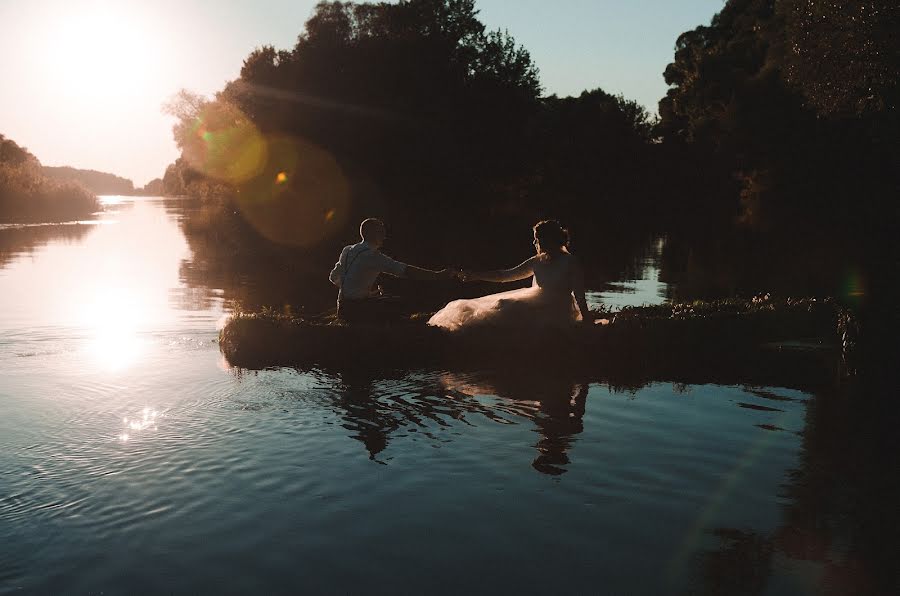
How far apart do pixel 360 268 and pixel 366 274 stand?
0.21 m

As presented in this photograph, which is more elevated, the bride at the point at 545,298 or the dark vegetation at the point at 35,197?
the dark vegetation at the point at 35,197

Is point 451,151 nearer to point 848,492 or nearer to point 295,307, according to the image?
point 295,307

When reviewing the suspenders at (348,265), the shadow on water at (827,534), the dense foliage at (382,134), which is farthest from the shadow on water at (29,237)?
the shadow on water at (827,534)

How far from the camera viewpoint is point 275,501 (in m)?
7.32

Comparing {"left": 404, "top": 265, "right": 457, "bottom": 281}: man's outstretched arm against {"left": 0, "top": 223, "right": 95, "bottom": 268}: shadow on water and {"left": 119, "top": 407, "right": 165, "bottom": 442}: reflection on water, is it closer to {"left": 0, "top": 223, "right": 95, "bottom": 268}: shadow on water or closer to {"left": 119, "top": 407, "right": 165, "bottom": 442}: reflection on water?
{"left": 119, "top": 407, "right": 165, "bottom": 442}: reflection on water

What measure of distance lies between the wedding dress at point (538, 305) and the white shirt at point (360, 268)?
4.39 ft

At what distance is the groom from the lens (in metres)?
14.0

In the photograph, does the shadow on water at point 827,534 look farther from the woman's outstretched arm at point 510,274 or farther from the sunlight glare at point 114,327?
the sunlight glare at point 114,327

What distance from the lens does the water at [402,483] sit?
6.04 metres

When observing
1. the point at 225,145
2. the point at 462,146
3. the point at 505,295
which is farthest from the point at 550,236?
the point at 225,145

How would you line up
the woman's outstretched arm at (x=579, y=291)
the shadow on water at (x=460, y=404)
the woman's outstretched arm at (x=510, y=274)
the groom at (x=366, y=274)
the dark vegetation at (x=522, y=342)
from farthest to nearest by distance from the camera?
the woman's outstretched arm at (x=510, y=274)
the groom at (x=366, y=274)
the woman's outstretched arm at (x=579, y=291)
the dark vegetation at (x=522, y=342)
the shadow on water at (x=460, y=404)

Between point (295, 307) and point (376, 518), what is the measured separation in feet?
65.6

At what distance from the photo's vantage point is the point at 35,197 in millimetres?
95500

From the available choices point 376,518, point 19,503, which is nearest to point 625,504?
point 376,518
